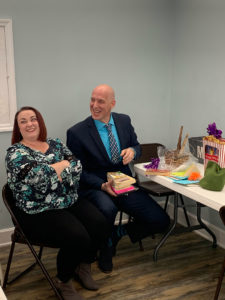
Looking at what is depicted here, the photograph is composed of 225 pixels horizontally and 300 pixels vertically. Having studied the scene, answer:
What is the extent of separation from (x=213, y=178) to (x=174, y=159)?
0.52 metres

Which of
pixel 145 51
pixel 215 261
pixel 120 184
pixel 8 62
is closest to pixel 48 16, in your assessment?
pixel 8 62

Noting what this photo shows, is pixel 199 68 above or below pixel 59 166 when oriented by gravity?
above

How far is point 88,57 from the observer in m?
3.38

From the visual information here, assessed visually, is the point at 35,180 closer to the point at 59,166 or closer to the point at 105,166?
the point at 59,166

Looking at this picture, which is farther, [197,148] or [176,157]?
[197,148]

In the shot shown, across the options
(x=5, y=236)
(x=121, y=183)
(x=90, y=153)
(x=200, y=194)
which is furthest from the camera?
(x=5, y=236)

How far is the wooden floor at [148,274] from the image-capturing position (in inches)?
103

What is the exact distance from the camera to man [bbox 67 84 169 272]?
2930 mm

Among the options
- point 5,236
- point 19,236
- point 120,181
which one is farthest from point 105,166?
point 5,236

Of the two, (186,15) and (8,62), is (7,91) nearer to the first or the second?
(8,62)

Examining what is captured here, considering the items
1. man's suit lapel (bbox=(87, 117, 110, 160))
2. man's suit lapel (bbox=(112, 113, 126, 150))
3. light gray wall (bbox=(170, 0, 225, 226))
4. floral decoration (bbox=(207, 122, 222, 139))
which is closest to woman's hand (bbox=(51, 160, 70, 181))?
man's suit lapel (bbox=(87, 117, 110, 160))

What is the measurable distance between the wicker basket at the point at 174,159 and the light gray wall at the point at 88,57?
986mm

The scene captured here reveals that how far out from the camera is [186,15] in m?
3.58

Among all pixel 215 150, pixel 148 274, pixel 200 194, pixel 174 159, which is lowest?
pixel 148 274
